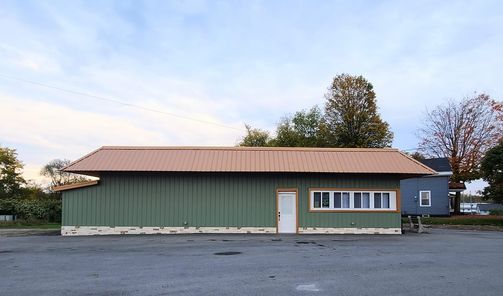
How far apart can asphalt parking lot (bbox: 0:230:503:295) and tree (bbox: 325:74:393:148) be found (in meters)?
33.8

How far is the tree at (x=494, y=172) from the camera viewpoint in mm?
32531

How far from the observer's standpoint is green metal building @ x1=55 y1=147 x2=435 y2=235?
84.2 feet

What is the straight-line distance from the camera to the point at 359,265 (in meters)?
13.3

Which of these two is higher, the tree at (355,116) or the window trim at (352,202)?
the tree at (355,116)

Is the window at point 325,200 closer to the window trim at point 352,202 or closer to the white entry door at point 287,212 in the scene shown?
the window trim at point 352,202

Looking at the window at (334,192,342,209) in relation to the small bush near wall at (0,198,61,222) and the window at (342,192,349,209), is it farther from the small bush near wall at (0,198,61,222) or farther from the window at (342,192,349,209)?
the small bush near wall at (0,198,61,222)

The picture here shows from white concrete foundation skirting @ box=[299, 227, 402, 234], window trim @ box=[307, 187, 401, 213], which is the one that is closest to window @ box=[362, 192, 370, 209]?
window trim @ box=[307, 187, 401, 213]

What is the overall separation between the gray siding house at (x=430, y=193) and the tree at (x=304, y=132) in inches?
439

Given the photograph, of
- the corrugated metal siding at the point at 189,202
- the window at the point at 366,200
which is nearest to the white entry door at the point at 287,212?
the corrugated metal siding at the point at 189,202

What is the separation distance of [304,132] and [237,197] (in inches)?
1314

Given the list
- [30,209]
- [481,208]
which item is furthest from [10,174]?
[481,208]

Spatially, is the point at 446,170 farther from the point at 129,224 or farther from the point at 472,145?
the point at 129,224

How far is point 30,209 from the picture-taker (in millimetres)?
36281

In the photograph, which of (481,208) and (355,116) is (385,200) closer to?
(355,116)
